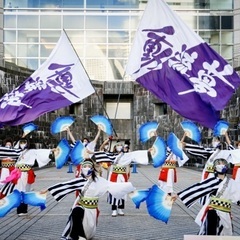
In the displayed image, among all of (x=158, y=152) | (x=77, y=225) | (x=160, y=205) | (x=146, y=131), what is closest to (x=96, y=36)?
(x=146, y=131)

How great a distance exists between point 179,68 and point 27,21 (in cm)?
3040

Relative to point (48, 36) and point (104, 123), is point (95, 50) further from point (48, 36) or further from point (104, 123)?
point (104, 123)

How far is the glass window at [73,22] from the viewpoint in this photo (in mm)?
38594

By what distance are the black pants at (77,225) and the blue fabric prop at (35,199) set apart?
810 millimetres

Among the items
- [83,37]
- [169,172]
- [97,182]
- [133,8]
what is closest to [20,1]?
[83,37]

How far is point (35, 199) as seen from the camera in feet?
30.0

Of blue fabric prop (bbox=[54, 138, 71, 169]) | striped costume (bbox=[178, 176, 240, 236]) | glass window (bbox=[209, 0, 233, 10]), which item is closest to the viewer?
striped costume (bbox=[178, 176, 240, 236])

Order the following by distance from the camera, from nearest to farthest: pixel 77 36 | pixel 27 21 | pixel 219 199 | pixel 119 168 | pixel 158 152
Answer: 1. pixel 219 199
2. pixel 158 152
3. pixel 119 168
4. pixel 27 21
5. pixel 77 36

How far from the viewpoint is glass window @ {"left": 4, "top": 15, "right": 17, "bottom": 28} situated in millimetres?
38156

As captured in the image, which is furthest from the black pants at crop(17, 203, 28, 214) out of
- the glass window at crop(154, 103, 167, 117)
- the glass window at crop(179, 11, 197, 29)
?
the glass window at crop(179, 11, 197, 29)

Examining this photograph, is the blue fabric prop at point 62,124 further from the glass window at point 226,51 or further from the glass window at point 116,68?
the glass window at point 226,51

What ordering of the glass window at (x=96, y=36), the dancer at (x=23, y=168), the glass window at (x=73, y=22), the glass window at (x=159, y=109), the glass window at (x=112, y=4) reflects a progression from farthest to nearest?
1. the glass window at (x=96, y=36)
2. the glass window at (x=73, y=22)
3. the glass window at (x=112, y=4)
4. the glass window at (x=159, y=109)
5. the dancer at (x=23, y=168)

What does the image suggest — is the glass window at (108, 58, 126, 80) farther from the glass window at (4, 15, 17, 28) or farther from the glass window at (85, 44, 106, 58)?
the glass window at (4, 15, 17, 28)

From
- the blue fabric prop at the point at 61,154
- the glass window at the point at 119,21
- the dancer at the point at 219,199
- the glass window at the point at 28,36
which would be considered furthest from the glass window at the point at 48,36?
the dancer at the point at 219,199
